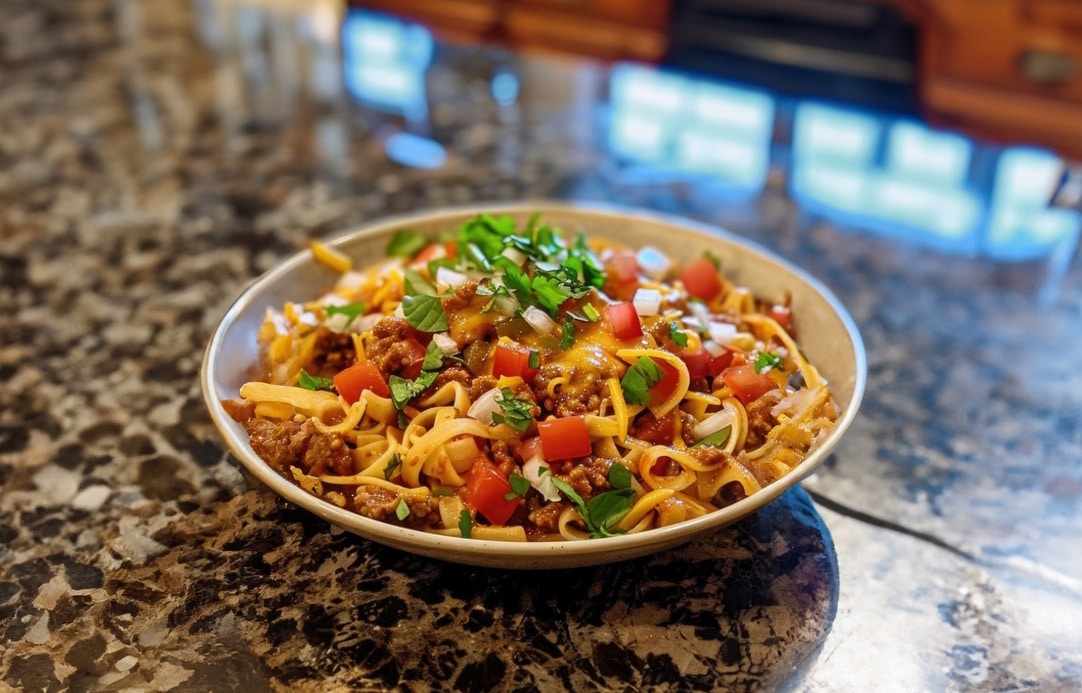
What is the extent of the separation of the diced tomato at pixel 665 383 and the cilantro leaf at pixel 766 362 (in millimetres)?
178

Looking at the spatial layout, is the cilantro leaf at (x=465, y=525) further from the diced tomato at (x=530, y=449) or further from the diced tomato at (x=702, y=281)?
the diced tomato at (x=702, y=281)

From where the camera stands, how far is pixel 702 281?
175cm

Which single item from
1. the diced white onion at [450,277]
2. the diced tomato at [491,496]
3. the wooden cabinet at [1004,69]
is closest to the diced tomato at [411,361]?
the diced white onion at [450,277]

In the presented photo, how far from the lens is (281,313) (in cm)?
166

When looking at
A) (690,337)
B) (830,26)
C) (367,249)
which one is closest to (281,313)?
(367,249)

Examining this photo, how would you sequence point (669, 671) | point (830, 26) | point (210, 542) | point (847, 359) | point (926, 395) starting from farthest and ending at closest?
point (830, 26)
point (926, 395)
point (847, 359)
point (210, 542)
point (669, 671)

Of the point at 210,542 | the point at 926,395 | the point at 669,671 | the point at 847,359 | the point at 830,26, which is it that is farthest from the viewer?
the point at 830,26

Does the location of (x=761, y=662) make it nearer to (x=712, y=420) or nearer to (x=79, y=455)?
(x=712, y=420)

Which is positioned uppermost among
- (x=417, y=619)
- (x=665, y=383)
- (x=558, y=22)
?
(x=665, y=383)

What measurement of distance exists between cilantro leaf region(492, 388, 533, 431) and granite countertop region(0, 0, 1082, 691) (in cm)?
22

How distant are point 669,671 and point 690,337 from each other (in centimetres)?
52

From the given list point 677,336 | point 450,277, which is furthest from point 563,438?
point 450,277

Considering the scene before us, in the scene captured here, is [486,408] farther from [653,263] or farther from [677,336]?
[653,263]

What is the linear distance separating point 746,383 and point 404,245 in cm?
73
